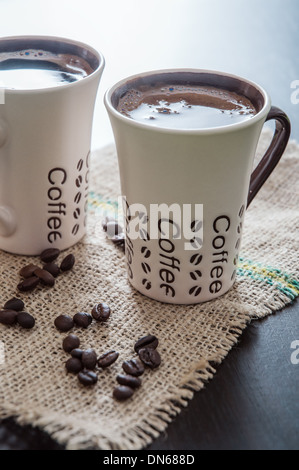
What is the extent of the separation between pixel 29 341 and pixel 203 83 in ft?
1.62

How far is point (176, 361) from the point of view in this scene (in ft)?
3.15

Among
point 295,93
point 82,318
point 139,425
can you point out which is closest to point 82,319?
point 82,318

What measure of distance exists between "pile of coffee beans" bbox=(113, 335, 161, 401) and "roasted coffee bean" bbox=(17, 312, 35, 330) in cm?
17

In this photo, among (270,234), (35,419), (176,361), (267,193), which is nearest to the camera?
(35,419)

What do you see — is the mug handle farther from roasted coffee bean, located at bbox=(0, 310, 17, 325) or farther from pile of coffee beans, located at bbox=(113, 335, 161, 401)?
roasted coffee bean, located at bbox=(0, 310, 17, 325)

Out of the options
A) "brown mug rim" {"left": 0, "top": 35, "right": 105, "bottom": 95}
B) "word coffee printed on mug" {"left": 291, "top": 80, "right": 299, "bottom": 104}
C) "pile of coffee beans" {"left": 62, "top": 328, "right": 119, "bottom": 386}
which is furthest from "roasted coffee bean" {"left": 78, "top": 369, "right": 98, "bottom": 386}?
"word coffee printed on mug" {"left": 291, "top": 80, "right": 299, "bottom": 104}

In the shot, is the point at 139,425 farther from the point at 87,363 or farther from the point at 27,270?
the point at 27,270

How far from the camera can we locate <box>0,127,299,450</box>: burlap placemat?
0.86 metres

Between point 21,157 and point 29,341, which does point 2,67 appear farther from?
point 29,341

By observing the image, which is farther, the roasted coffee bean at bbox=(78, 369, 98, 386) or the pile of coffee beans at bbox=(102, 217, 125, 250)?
the pile of coffee beans at bbox=(102, 217, 125, 250)

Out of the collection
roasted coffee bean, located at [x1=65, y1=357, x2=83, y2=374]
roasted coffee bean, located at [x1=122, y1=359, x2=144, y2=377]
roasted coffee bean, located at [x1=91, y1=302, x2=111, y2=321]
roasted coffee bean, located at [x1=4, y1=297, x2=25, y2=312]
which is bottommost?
roasted coffee bean, located at [x1=4, y1=297, x2=25, y2=312]

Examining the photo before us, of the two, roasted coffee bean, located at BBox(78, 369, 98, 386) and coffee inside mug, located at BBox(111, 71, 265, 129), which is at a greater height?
coffee inside mug, located at BBox(111, 71, 265, 129)

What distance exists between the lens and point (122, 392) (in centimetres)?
89

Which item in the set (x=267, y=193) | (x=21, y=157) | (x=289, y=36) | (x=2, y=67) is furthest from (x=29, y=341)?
(x=289, y=36)
